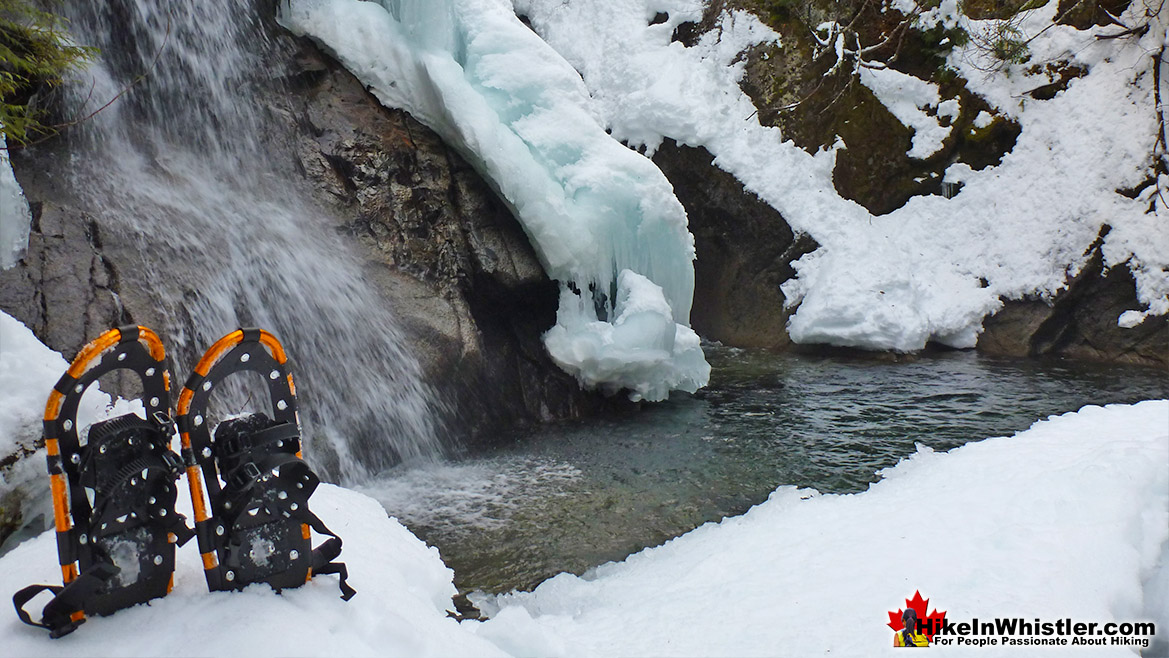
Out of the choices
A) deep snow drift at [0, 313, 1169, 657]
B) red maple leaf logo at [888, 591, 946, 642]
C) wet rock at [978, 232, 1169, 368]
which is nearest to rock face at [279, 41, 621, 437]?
deep snow drift at [0, 313, 1169, 657]

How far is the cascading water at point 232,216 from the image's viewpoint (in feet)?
16.8

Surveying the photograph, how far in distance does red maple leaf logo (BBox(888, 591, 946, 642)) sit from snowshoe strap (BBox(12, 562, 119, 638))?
8.49ft

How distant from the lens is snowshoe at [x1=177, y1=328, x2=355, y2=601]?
203cm

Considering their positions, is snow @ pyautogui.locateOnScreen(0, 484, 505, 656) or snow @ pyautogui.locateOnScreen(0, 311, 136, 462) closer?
snow @ pyautogui.locateOnScreen(0, 484, 505, 656)

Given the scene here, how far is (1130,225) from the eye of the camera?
351 inches

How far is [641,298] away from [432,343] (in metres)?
2.09

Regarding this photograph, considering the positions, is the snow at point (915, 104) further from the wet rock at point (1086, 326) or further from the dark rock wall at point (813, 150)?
the wet rock at point (1086, 326)

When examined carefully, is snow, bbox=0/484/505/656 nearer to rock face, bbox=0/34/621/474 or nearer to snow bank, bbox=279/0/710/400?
rock face, bbox=0/34/621/474

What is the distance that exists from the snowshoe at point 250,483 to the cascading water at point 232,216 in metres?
3.10

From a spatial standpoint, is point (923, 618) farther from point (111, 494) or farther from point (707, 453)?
point (707, 453)

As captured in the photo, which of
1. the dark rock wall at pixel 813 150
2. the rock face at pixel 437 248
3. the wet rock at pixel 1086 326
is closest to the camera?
Answer: the rock face at pixel 437 248

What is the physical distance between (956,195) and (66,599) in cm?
1115

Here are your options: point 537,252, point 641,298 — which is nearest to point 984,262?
point 641,298

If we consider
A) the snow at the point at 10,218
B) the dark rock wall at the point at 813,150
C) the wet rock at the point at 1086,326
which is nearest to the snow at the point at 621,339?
the dark rock wall at the point at 813,150
